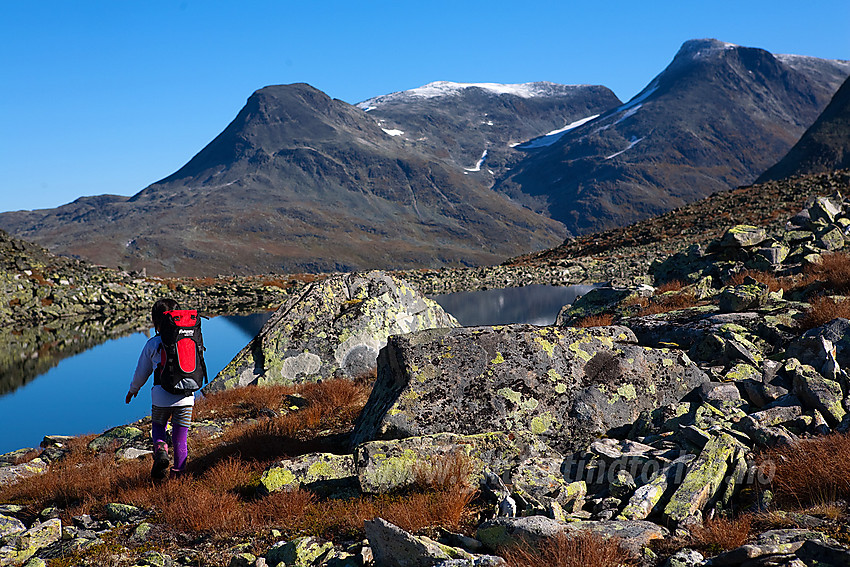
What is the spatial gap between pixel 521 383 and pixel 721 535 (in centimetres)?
367

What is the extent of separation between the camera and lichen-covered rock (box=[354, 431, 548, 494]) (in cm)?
750

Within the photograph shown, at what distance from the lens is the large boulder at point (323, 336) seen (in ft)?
55.6

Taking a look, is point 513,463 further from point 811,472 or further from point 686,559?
point 811,472

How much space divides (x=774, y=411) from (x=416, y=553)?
538 centimetres

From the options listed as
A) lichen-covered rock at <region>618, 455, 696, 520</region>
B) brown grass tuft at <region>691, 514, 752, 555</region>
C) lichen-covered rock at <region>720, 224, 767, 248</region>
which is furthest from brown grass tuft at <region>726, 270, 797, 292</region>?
brown grass tuft at <region>691, 514, 752, 555</region>

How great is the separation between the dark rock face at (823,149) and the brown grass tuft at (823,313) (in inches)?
7616

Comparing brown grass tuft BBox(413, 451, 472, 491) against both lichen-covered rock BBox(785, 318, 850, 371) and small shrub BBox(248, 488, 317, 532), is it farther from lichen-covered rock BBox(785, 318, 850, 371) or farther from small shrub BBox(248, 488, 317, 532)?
lichen-covered rock BBox(785, 318, 850, 371)

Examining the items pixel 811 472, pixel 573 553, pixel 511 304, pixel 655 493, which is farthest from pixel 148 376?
pixel 511 304

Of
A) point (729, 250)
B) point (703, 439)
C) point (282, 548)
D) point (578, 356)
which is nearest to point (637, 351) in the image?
point (578, 356)

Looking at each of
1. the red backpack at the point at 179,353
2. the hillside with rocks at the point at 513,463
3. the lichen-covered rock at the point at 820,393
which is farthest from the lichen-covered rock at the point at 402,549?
the lichen-covered rock at the point at 820,393

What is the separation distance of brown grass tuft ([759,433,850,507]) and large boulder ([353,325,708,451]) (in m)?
2.39

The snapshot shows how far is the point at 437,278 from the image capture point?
68.4 m

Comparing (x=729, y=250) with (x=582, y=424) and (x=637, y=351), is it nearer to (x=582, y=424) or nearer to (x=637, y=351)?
(x=637, y=351)

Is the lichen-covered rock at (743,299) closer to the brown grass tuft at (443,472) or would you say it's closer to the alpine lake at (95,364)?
the brown grass tuft at (443,472)
